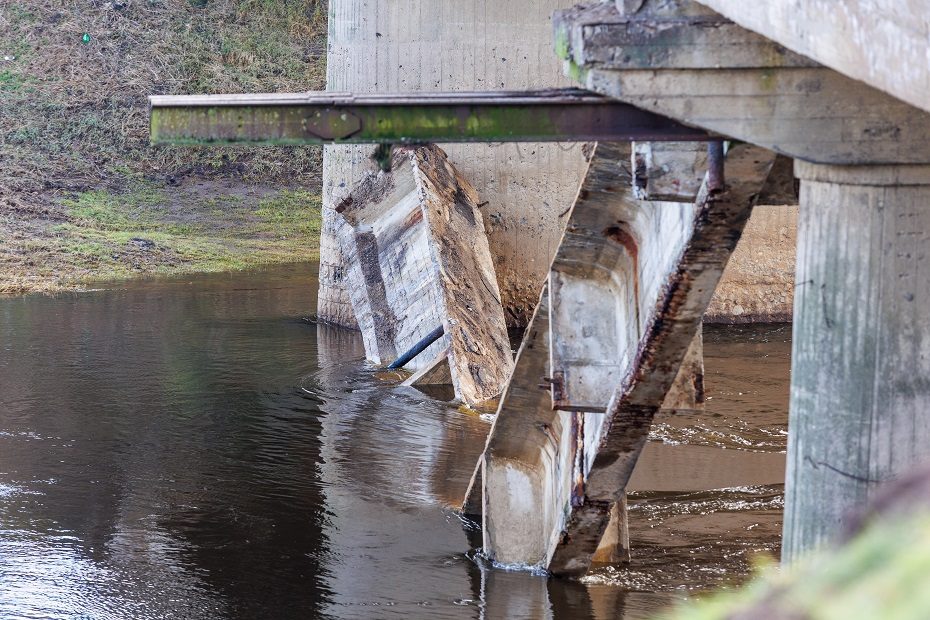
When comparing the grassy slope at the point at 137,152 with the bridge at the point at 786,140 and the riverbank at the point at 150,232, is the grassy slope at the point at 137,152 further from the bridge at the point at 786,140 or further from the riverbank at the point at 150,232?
the bridge at the point at 786,140

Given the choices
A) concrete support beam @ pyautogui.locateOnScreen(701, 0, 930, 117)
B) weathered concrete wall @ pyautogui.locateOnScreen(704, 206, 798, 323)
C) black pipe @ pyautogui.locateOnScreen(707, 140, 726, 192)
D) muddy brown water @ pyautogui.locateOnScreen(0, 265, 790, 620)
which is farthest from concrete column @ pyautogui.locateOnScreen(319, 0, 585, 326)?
concrete support beam @ pyautogui.locateOnScreen(701, 0, 930, 117)

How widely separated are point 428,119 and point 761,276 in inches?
494

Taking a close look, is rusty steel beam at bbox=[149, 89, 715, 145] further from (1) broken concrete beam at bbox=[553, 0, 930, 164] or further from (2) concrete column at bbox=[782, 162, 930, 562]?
(2) concrete column at bbox=[782, 162, 930, 562]

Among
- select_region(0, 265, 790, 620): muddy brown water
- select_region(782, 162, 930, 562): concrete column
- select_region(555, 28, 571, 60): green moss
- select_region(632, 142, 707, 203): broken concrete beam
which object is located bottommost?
select_region(0, 265, 790, 620): muddy brown water

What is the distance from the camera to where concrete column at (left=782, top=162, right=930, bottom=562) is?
437 cm

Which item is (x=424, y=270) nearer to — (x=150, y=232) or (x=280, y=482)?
(x=280, y=482)

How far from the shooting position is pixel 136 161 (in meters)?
22.8

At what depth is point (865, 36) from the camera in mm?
3479

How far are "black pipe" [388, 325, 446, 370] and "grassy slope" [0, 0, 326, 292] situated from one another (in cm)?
519

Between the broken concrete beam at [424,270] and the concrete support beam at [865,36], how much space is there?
29.4 feet

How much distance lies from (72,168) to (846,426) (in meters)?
19.4

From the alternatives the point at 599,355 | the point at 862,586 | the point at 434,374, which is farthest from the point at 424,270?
the point at 862,586

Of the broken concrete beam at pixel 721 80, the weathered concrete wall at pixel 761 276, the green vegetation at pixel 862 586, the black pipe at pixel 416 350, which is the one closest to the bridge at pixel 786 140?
the broken concrete beam at pixel 721 80

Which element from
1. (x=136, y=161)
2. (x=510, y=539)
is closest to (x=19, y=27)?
(x=136, y=161)
